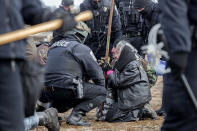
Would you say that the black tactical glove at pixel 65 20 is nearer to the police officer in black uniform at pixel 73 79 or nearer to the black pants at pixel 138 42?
the police officer in black uniform at pixel 73 79

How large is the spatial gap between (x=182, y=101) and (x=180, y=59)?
1.16 ft

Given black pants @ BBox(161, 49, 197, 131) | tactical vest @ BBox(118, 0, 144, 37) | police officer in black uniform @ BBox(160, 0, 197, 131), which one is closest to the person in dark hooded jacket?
tactical vest @ BBox(118, 0, 144, 37)

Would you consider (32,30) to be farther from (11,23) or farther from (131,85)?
(131,85)

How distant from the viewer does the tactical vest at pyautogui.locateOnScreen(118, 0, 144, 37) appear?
8.48 meters

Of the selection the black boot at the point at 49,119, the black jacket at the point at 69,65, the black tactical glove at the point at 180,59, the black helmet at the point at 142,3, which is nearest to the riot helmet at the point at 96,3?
the black helmet at the point at 142,3

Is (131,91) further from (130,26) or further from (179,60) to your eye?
(179,60)

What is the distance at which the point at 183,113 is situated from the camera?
3211 mm

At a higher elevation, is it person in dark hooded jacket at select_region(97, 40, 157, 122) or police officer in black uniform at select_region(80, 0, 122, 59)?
police officer in black uniform at select_region(80, 0, 122, 59)

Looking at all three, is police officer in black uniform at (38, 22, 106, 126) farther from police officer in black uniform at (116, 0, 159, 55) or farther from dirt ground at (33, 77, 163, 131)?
police officer in black uniform at (116, 0, 159, 55)

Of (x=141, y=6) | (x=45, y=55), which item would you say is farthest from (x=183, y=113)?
(x=141, y=6)

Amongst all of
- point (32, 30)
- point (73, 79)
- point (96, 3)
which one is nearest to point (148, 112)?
point (73, 79)

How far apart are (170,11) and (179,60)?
33 centimetres

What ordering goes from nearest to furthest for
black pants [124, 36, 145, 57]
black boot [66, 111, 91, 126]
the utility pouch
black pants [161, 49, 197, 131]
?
black pants [161, 49, 197, 131] < the utility pouch < black boot [66, 111, 91, 126] < black pants [124, 36, 145, 57]

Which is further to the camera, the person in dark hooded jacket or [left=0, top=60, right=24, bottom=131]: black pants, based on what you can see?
the person in dark hooded jacket
